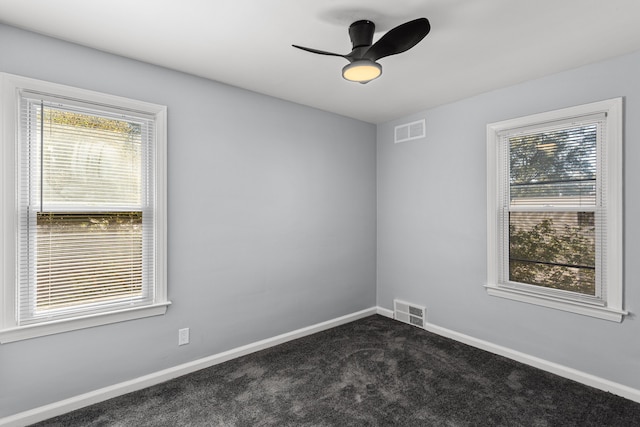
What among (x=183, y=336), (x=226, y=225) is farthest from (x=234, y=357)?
(x=226, y=225)

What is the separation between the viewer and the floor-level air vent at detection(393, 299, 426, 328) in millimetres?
3824

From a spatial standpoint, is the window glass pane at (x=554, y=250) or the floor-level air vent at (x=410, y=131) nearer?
the window glass pane at (x=554, y=250)

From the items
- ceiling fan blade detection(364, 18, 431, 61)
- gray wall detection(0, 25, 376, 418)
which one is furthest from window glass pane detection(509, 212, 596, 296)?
ceiling fan blade detection(364, 18, 431, 61)

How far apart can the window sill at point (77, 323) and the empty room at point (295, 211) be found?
12 millimetres

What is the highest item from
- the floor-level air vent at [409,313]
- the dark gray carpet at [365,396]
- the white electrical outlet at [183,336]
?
the white electrical outlet at [183,336]

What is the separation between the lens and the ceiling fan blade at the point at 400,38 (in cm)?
172

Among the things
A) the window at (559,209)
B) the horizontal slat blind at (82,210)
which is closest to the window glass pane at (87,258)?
the horizontal slat blind at (82,210)

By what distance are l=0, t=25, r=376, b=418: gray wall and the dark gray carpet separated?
0.97ft

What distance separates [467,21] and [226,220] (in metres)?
2.38

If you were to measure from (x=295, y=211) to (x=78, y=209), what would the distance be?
1901 millimetres

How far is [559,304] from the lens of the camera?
2777mm

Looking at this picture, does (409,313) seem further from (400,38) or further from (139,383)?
(400,38)

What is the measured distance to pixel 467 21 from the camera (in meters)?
2.01

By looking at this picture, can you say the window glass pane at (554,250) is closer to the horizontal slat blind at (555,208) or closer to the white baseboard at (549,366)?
the horizontal slat blind at (555,208)
